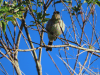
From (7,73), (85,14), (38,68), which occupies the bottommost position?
(38,68)

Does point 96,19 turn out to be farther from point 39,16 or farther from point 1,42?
point 1,42

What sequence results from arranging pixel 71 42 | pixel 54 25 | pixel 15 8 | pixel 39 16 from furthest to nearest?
pixel 54 25 < pixel 39 16 < pixel 71 42 < pixel 15 8

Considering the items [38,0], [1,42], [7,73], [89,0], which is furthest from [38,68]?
[89,0]

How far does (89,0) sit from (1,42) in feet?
5.26

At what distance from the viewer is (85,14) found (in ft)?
7.80

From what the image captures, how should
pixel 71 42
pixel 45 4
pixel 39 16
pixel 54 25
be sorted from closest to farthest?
pixel 71 42, pixel 39 16, pixel 45 4, pixel 54 25

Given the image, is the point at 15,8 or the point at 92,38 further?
the point at 92,38

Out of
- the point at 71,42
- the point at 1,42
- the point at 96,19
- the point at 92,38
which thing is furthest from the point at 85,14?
the point at 1,42

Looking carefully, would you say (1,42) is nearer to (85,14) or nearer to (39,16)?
(39,16)

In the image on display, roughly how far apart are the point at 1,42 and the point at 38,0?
38.4 inches

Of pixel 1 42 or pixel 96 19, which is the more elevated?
pixel 96 19

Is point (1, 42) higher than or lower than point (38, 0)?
lower

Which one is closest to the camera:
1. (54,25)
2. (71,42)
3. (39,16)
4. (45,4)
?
(71,42)

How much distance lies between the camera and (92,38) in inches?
93.6
